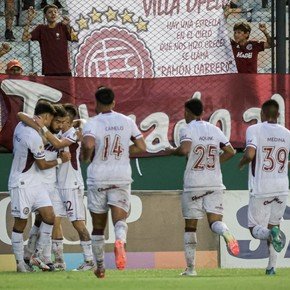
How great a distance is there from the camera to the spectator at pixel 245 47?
774 inches

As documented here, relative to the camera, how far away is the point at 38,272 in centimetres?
1688

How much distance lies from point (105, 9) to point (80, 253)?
346 centimetres

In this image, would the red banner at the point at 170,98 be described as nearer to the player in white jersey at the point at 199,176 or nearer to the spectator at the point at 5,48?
the spectator at the point at 5,48

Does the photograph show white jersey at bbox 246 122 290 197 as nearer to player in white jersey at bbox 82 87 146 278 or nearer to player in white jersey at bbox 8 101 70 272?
player in white jersey at bbox 82 87 146 278

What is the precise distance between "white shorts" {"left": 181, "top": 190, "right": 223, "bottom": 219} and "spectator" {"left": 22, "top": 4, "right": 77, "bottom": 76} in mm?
4233

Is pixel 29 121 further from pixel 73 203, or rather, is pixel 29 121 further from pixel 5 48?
pixel 5 48

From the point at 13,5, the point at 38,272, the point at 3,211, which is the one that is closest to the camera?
the point at 38,272

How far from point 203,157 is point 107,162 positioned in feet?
5.52

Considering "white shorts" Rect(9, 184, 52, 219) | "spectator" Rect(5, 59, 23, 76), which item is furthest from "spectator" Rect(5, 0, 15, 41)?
"white shorts" Rect(9, 184, 52, 219)

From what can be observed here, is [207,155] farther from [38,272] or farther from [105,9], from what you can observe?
[105,9]

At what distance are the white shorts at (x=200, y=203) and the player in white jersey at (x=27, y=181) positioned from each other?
5.86 ft

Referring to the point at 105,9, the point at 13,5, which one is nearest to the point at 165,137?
the point at 105,9

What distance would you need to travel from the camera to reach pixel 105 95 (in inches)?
576

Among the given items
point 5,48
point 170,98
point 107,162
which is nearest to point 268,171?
point 107,162
